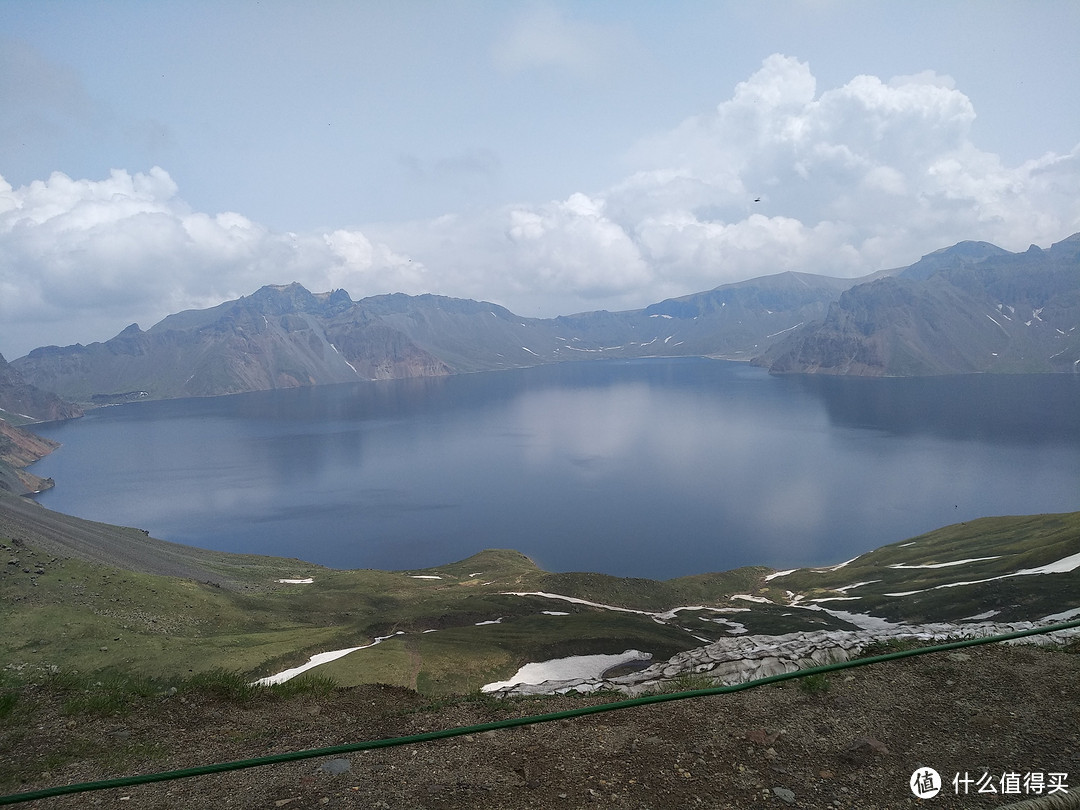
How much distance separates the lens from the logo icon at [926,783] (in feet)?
25.1

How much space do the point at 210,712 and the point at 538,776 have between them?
8.25 metres

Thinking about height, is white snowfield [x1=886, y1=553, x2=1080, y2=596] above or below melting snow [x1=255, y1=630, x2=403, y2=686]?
below

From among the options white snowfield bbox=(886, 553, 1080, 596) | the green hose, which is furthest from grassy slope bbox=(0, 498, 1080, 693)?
the green hose

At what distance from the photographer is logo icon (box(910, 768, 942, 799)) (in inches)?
301

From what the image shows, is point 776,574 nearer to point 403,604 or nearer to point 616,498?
point 616,498

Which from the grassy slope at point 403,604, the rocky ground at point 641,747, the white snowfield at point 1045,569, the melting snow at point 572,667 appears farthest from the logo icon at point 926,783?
the white snowfield at point 1045,569

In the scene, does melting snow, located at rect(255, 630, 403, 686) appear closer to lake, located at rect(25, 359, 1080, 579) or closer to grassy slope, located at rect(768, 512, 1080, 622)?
grassy slope, located at rect(768, 512, 1080, 622)

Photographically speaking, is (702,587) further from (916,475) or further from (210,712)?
(916,475)

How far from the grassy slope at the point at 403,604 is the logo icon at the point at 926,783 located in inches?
1111

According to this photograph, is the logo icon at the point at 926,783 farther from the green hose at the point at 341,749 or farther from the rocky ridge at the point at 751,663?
the rocky ridge at the point at 751,663

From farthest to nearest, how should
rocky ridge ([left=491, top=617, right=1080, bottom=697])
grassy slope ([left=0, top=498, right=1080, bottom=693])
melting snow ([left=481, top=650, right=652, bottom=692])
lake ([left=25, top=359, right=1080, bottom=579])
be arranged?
lake ([left=25, top=359, right=1080, bottom=579]) < melting snow ([left=481, top=650, right=652, bottom=692]) < grassy slope ([left=0, top=498, right=1080, bottom=693]) < rocky ridge ([left=491, top=617, right=1080, bottom=697])

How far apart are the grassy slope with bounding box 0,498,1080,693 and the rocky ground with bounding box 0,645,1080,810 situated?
21132 mm

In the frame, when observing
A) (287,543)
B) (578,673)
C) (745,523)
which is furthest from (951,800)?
(287,543)

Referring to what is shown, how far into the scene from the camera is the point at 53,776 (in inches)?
355
